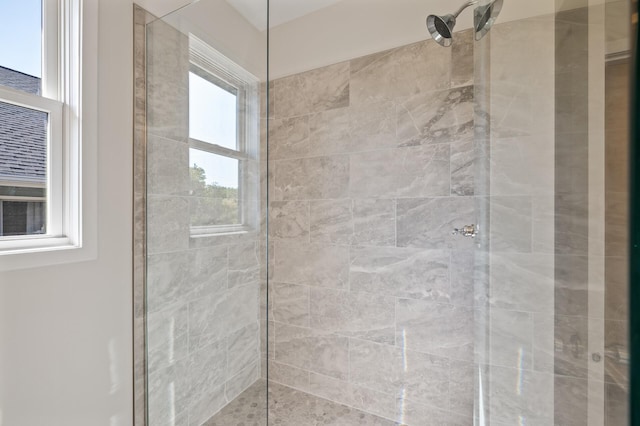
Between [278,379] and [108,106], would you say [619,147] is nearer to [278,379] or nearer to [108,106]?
[108,106]

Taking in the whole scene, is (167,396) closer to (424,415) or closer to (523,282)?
(424,415)

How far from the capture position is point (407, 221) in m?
1.63

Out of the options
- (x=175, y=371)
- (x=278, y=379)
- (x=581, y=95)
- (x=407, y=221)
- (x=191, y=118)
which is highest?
(x=191, y=118)

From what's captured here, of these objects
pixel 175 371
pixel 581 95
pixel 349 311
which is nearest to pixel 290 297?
pixel 349 311

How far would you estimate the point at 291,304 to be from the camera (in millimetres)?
1979

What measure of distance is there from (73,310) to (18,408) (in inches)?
11.3

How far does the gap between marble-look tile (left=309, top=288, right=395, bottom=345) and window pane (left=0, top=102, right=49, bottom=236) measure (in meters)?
1.42

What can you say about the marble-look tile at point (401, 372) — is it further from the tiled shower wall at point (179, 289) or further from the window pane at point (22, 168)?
the window pane at point (22, 168)

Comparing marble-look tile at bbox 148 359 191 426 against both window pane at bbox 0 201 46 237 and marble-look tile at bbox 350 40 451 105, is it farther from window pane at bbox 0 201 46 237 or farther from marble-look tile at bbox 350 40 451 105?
marble-look tile at bbox 350 40 451 105

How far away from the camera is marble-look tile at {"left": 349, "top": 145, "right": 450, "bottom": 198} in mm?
1557

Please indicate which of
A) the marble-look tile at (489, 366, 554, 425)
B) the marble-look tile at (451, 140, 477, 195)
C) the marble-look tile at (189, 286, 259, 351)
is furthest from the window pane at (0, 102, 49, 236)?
the marble-look tile at (451, 140, 477, 195)

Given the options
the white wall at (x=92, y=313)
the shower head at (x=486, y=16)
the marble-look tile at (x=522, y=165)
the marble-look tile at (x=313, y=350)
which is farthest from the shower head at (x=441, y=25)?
the marble-look tile at (x=313, y=350)

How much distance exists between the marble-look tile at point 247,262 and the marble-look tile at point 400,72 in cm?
119

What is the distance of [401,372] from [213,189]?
1.43 meters
